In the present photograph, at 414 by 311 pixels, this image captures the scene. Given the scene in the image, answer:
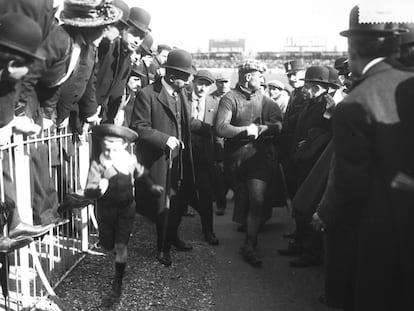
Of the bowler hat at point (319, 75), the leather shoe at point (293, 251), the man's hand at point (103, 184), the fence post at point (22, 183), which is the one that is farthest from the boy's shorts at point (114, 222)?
the bowler hat at point (319, 75)

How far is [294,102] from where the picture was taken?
24.1ft

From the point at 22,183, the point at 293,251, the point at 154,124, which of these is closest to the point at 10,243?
the point at 22,183

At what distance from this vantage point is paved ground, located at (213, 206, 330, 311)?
14.6 feet

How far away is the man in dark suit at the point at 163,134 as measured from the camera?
5305 mm

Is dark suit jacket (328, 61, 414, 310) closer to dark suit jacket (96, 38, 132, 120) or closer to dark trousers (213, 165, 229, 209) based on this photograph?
dark suit jacket (96, 38, 132, 120)

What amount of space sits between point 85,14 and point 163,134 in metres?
1.60

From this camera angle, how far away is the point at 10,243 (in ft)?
11.1

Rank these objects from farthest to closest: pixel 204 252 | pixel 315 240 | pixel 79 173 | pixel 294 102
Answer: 1. pixel 294 102
2. pixel 204 252
3. pixel 315 240
4. pixel 79 173

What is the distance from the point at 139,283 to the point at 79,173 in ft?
4.19

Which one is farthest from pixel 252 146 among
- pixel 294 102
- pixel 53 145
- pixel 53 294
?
pixel 53 294

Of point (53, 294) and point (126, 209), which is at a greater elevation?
point (126, 209)

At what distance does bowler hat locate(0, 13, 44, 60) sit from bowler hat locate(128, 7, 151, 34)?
2687 millimetres

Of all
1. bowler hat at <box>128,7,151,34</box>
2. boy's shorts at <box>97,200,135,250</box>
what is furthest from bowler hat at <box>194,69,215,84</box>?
boy's shorts at <box>97,200,135,250</box>

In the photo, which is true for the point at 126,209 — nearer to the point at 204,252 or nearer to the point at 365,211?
the point at 204,252
